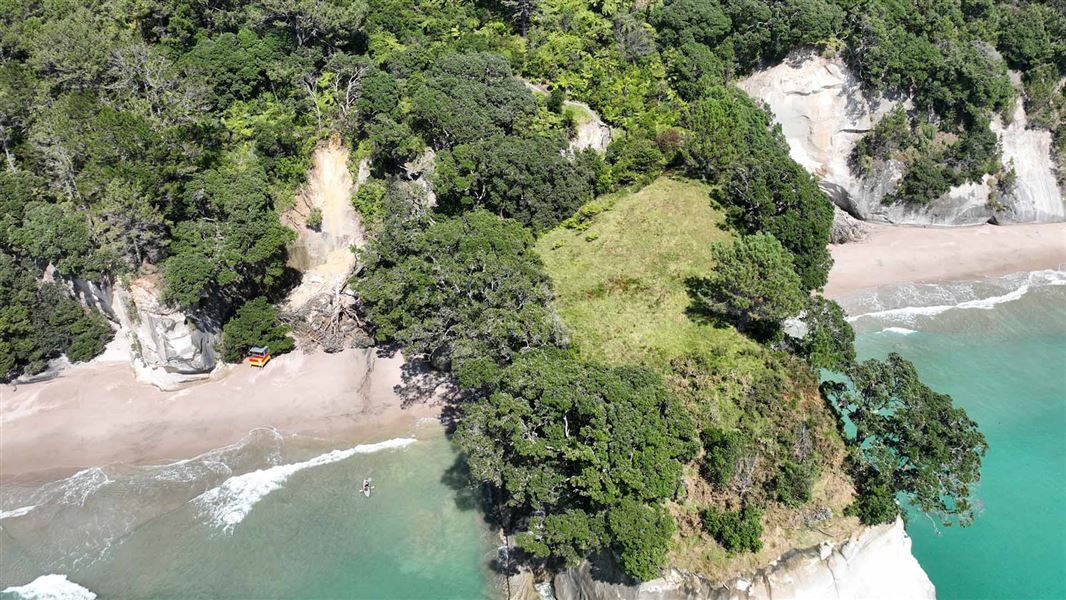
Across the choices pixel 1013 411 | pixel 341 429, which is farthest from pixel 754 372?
pixel 341 429

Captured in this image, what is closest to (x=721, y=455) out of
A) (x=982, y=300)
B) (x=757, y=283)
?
(x=757, y=283)

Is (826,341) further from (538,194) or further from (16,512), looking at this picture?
(16,512)

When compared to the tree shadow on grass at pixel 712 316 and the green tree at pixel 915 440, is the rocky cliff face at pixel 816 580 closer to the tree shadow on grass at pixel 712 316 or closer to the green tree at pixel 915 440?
the green tree at pixel 915 440

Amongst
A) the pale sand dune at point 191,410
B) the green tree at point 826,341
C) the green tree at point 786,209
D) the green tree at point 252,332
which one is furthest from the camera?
the green tree at point 252,332

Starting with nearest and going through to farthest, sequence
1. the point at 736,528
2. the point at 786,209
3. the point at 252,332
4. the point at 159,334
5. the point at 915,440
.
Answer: the point at 736,528 < the point at 915,440 < the point at 159,334 < the point at 252,332 < the point at 786,209

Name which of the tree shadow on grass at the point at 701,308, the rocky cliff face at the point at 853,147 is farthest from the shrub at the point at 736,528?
the rocky cliff face at the point at 853,147
